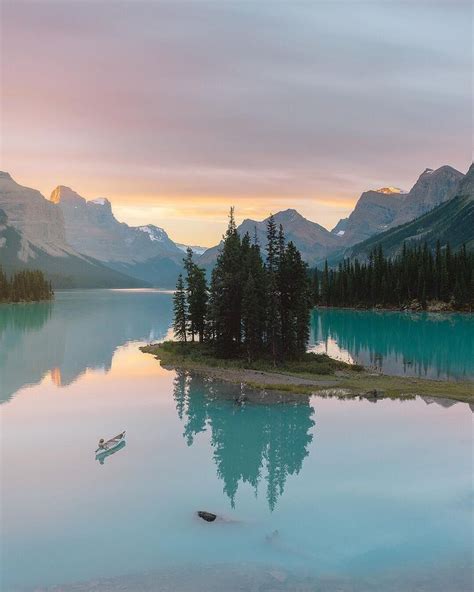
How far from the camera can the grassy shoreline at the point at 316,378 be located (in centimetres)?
5831

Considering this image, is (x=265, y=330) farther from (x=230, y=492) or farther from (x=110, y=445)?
(x=230, y=492)

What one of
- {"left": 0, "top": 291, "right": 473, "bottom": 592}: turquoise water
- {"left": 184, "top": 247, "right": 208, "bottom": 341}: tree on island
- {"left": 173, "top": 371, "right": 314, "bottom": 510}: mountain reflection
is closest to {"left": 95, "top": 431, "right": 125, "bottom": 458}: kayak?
{"left": 0, "top": 291, "right": 473, "bottom": 592}: turquoise water

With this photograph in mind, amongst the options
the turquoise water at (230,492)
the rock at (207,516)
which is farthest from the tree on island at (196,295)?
the rock at (207,516)

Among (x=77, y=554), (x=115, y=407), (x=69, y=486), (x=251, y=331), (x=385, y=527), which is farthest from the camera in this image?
(x=251, y=331)

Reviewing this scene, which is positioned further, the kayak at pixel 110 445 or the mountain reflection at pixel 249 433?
the kayak at pixel 110 445

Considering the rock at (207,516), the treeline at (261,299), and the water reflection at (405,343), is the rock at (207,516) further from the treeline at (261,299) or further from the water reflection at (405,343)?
the water reflection at (405,343)

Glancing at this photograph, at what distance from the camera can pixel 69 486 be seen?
32.6m

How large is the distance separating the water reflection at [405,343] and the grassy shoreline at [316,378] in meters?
6.54

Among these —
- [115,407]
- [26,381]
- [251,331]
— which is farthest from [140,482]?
[251,331]

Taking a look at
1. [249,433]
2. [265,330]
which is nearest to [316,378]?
[265,330]

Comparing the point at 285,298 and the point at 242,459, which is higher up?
the point at 285,298

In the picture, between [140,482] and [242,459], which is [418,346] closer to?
[242,459]

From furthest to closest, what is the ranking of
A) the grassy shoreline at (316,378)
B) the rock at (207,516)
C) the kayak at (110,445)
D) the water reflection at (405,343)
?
the water reflection at (405,343) < the grassy shoreline at (316,378) < the kayak at (110,445) < the rock at (207,516)

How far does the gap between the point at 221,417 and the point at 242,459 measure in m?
10.9
